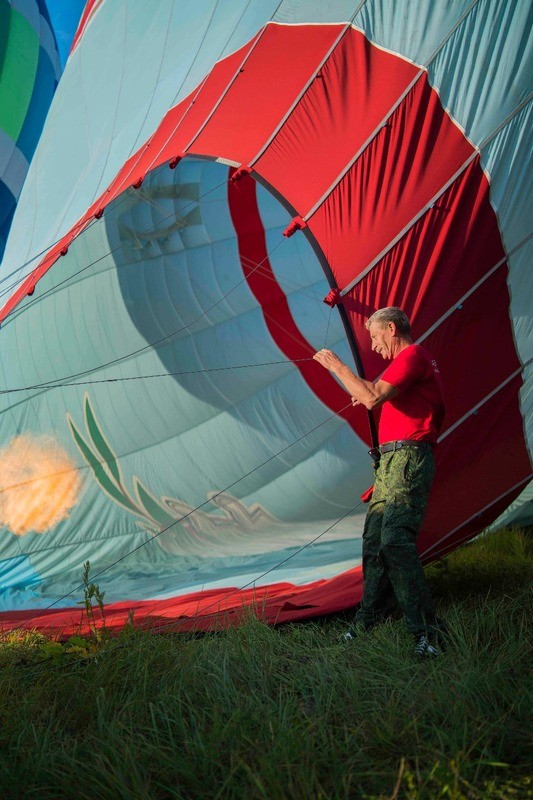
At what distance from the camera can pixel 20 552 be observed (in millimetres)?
5125

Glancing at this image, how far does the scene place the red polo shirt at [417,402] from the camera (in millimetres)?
2553

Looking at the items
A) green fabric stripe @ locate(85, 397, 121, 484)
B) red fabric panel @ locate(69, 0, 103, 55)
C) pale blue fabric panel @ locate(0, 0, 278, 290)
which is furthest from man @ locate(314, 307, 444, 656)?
red fabric panel @ locate(69, 0, 103, 55)

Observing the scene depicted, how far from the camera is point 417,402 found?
103 inches

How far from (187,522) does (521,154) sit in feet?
8.88

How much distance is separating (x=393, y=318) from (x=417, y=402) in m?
0.26

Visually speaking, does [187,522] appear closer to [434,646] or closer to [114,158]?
[114,158]

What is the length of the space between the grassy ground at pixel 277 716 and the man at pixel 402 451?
0.13m

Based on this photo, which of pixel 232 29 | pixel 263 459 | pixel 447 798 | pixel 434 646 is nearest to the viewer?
pixel 447 798

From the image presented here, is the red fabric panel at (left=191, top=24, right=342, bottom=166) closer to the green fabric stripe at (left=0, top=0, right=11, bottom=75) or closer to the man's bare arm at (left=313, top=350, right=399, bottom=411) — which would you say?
the man's bare arm at (left=313, top=350, right=399, bottom=411)

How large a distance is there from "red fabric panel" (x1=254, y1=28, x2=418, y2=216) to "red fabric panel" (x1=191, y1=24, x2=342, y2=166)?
64mm

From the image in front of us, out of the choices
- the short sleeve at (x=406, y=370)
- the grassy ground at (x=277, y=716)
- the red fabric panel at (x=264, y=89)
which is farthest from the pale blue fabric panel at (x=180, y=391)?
the short sleeve at (x=406, y=370)

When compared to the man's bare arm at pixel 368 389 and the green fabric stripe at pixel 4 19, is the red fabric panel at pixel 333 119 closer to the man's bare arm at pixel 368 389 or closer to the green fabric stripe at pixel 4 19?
the man's bare arm at pixel 368 389

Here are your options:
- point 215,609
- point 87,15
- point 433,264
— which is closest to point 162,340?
point 87,15

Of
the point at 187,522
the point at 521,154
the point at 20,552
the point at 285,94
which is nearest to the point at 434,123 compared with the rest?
the point at 521,154
